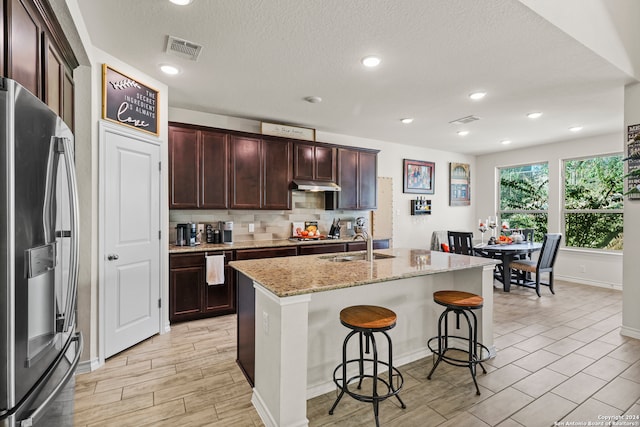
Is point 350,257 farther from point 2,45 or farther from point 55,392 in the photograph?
point 2,45

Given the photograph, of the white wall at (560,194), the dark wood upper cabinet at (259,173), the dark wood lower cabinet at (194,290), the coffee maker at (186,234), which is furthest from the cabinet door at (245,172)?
the white wall at (560,194)

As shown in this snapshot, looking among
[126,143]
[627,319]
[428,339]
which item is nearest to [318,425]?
[428,339]

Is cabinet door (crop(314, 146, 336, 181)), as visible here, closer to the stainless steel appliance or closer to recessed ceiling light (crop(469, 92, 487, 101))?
the stainless steel appliance

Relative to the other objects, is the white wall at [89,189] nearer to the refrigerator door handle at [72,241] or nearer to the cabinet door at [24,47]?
the cabinet door at [24,47]

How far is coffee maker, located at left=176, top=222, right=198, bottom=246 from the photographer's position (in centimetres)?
396

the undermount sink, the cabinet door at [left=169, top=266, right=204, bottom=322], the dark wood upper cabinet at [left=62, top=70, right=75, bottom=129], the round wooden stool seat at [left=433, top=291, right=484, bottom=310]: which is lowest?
the cabinet door at [left=169, top=266, right=204, bottom=322]

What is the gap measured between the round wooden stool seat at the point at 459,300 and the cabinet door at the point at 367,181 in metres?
2.89

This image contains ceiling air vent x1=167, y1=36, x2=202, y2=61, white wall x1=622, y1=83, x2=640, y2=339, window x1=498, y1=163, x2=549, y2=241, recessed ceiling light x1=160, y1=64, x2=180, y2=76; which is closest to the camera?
ceiling air vent x1=167, y1=36, x2=202, y2=61

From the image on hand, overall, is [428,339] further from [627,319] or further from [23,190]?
[23,190]

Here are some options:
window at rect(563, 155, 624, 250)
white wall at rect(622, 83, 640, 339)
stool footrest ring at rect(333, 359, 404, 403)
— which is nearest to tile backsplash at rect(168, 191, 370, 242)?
stool footrest ring at rect(333, 359, 404, 403)

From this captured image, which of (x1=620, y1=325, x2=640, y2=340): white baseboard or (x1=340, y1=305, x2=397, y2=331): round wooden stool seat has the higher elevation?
(x1=340, y1=305, x2=397, y2=331): round wooden stool seat

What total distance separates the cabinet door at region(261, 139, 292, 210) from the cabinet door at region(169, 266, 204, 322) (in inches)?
50.8

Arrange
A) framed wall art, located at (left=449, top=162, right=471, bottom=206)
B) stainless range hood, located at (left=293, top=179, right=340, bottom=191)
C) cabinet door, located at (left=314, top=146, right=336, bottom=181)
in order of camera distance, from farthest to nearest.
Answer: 1. framed wall art, located at (left=449, top=162, right=471, bottom=206)
2. cabinet door, located at (left=314, top=146, right=336, bottom=181)
3. stainless range hood, located at (left=293, top=179, right=340, bottom=191)

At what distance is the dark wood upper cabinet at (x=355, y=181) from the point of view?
515cm
